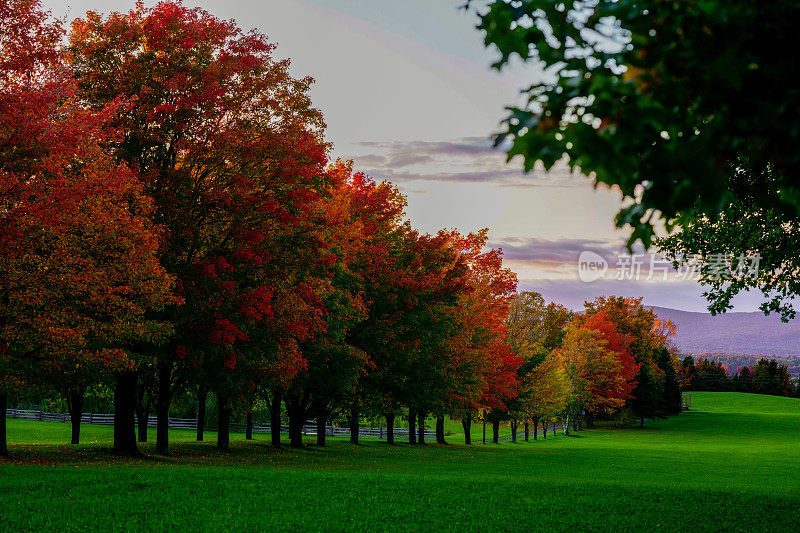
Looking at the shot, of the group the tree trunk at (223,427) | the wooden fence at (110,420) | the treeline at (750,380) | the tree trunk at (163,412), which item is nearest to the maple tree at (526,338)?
the wooden fence at (110,420)

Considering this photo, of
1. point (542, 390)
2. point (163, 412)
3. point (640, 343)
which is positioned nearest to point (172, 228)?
point (163, 412)

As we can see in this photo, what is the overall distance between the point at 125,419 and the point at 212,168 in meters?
9.14

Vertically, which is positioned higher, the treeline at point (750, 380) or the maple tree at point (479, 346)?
the maple tree at point (479, 346)

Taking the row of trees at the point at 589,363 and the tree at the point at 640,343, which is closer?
the row of trees at the point at 589,363

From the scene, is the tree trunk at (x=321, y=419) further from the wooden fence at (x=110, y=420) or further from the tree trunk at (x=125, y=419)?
the wooden fence at (x=110, y=420)

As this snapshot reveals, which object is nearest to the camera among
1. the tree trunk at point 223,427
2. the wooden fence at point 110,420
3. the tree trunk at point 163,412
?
the tree trunk at point 163,412

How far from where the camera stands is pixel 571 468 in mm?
31656

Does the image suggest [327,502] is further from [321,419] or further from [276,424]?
[321,419]

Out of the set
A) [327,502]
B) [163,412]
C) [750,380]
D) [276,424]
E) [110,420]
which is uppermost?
[163,412]

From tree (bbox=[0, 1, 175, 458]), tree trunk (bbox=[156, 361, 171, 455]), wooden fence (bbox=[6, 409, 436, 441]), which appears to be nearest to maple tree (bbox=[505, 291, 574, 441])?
wooden fence (bbox=[6, 409, 436, 441])

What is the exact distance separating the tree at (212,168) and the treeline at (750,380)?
5140 inches

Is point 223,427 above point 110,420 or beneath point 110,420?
above

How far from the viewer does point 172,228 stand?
22641mm

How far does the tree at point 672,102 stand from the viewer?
4.00 metres
